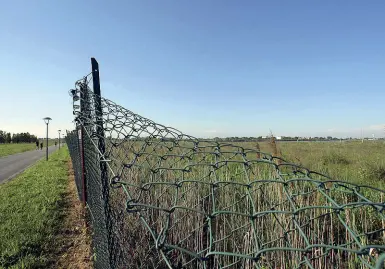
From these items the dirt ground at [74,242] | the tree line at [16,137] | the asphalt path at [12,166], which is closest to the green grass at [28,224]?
the dirt ground at [74,242]

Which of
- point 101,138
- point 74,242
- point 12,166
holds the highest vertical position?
point 101,138

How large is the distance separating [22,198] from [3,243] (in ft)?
10.00

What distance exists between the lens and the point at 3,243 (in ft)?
10.9

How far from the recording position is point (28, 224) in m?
4.07

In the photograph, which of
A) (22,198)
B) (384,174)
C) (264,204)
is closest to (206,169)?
(264,204)

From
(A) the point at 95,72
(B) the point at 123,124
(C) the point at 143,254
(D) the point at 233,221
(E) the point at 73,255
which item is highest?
(A) the point at 95,72

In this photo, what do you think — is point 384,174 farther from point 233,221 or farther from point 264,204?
point 233,221

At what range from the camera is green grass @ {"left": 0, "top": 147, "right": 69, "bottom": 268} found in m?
2.99

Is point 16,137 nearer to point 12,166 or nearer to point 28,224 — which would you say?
point 12,166

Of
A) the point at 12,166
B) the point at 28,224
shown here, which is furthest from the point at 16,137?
the point at 28,224

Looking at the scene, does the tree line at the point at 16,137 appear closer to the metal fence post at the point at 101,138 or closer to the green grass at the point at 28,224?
the green grass at the point at 28,224

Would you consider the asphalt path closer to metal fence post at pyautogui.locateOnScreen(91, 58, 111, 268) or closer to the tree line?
metal fence post at pyautogui.locateOnScreen(91, 58, 111, 268)

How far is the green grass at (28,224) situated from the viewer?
2.99 m

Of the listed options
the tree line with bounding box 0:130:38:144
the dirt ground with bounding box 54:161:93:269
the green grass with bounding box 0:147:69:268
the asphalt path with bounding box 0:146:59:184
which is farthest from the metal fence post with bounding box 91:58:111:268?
the tree line with bounding box 0:130:38:144
